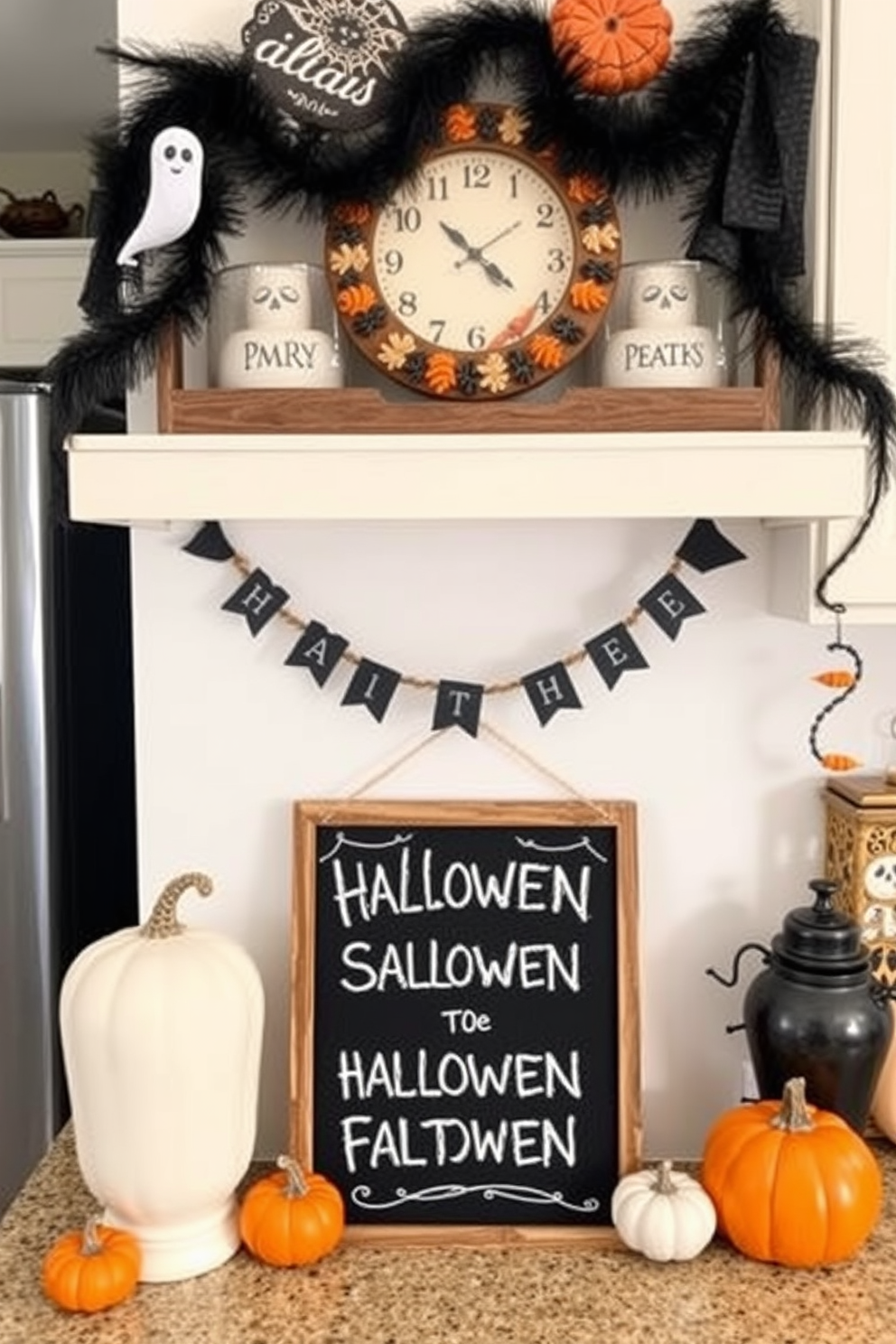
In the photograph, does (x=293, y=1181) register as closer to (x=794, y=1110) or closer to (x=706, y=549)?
(x=794, y=1110)

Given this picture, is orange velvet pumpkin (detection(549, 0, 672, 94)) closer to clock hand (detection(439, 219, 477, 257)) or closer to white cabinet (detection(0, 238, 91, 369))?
clock hand (detection(439, 219, 477, 257))

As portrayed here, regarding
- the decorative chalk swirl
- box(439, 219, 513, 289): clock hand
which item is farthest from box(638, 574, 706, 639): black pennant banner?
the decorative chalk swirl

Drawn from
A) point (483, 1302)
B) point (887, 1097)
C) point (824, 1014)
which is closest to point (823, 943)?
point (824, 1014)

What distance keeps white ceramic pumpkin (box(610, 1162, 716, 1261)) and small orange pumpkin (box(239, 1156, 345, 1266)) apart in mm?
285

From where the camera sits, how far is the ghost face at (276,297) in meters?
1.32

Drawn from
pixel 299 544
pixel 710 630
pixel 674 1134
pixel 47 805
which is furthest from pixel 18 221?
pixel 674 1134

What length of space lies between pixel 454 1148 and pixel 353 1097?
118mm

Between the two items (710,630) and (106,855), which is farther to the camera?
(106,855)

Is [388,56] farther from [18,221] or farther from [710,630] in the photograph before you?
[18,221]

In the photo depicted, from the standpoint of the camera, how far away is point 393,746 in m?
1.54

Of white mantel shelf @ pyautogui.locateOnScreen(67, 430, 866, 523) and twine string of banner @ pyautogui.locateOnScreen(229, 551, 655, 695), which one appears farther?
twine string of banner @ pyautogui.locateOnScreen(229, 551, 655, 695)

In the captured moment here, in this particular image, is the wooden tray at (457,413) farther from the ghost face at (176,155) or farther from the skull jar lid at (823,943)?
the skull jar lid at (823,943)

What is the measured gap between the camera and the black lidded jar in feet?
4.56

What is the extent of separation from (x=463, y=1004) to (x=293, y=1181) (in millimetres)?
254
